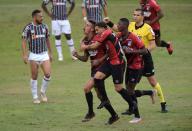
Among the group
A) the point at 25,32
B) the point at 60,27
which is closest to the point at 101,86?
the point at 25,32

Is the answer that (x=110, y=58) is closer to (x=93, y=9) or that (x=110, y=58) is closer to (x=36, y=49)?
(x=36, y=49)

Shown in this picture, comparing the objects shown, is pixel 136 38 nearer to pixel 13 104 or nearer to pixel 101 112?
pixel 101 112

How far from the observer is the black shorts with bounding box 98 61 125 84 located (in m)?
15.7

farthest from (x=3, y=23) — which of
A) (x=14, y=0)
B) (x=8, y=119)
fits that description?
(x=8, y=119)

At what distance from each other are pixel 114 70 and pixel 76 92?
207 inches

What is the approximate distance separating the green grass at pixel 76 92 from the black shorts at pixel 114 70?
1.06m

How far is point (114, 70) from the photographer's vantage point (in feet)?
51.7

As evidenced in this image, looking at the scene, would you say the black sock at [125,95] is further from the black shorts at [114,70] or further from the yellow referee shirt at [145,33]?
the yellow referee shirt at [145,33]

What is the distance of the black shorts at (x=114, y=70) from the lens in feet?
51.7

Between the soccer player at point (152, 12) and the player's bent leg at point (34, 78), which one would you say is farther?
the soccer player at point (152, 12)

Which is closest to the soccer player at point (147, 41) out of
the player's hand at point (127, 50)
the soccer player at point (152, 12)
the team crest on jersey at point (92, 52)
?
the player's hand at point (127, 50)

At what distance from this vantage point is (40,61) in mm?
19094

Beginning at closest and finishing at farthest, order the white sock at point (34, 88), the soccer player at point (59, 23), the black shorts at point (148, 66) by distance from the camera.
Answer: the black shorts at point (148, 66)
the white sock at point (34, 88)
the soccer player at point (59, 23)

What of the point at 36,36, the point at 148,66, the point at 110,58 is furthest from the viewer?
the point at 36,36
